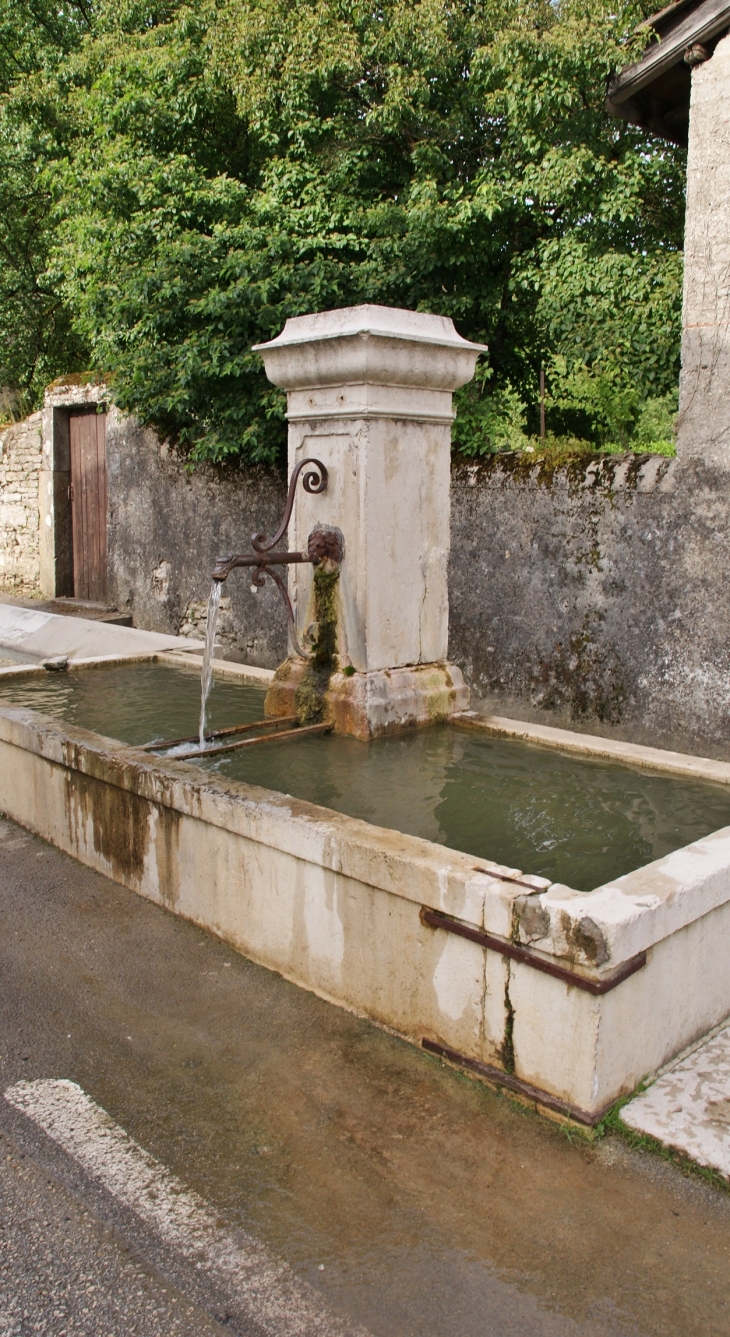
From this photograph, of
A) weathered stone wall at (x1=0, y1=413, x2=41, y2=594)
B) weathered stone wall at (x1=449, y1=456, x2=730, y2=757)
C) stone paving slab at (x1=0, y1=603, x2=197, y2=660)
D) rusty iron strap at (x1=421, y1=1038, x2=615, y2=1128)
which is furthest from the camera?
weathered stone wall at (x1=0, y1=413, x2=41, y2=594)

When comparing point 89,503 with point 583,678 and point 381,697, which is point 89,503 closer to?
point 583,678

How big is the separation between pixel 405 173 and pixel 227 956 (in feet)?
21.1

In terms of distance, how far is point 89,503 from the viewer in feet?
36.0

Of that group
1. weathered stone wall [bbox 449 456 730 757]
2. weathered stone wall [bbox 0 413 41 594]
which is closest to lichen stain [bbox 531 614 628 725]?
weathered stone wall [bbox 449 456 730 757]

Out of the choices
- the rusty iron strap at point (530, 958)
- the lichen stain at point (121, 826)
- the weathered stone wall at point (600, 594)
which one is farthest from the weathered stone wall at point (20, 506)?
the rusty iron strap at point (530, 958)

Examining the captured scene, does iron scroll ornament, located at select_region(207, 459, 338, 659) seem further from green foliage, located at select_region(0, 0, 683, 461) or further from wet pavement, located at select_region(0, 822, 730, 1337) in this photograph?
green foliage, located at select_region(0, 0, 683, 461)

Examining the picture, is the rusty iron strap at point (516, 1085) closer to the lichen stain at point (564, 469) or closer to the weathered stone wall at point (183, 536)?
the lichen stain at point (564, 469)

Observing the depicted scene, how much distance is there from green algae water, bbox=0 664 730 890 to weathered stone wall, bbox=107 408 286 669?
3.75m

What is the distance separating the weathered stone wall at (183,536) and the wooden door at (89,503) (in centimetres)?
60

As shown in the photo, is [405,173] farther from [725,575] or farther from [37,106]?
[37,106]

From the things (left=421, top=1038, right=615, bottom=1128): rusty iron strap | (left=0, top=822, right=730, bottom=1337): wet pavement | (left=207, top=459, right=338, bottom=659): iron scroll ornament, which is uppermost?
(left=207, top=459, right=338, bottom=659): iron scroll ornament

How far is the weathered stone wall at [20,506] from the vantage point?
11547 mm

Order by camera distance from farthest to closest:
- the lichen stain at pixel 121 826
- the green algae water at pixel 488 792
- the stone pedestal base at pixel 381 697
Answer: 1. the stone pedestal base at pixel 381 697
2. the lichen stain at pixel 121 826
3. the green algae water at pixel 488 792

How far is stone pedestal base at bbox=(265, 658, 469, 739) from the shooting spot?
14.1 feet
